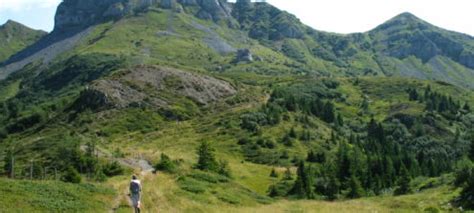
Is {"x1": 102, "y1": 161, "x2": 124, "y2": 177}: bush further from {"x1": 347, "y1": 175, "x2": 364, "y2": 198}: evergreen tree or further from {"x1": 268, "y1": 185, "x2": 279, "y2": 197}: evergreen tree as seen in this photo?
{"x1": 347, "y1": 175, "x2": 364, "y2": 198}: evergreen tree

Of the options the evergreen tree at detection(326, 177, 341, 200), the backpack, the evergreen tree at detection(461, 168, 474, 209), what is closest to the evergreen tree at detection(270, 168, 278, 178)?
the evergreen tree at detection(326, 177, 341, 200)

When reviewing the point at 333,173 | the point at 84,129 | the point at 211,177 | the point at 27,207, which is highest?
the point at 27,207

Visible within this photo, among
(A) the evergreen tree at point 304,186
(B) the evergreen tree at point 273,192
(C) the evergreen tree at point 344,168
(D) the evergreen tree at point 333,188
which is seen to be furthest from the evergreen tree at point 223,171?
(C) the evergreen tree at point 344,168

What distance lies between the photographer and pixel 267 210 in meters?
53.3

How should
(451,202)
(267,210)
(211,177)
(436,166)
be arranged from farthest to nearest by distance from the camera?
1. (436,166)
2. (211,177)
3. (451,202)
4. (267,210)

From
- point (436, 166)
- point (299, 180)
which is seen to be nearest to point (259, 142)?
point (436, 166)

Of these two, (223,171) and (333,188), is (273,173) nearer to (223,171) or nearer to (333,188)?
(223,171)

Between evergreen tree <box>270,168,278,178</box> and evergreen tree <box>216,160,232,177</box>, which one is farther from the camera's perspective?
evergreen tree <box>270,168,278,178</box>

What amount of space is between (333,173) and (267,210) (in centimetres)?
7488

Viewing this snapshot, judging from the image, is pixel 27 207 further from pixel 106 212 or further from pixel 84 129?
pixel 84 129

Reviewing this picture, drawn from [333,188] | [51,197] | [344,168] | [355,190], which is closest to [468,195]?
[51,197]

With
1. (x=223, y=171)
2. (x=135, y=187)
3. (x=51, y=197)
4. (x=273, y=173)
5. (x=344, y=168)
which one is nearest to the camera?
(x=135, y=187)

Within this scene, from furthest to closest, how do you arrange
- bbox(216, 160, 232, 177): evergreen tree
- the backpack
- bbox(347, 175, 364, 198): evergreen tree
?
bbox(216, 160, 232, 177): evergreen tree → bbox(347, 175, 364, 198): evergreen tree → the backpack

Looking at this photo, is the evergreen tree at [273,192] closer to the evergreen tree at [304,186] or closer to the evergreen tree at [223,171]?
the evergreen tree at [304,186]
